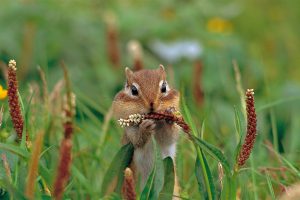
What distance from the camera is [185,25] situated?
7.37 meters

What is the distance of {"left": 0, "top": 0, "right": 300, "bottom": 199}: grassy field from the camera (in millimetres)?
3744

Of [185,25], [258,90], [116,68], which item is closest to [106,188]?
[116,68]

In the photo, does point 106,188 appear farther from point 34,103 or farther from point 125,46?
point 125,46

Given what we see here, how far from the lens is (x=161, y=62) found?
7004 millimetres

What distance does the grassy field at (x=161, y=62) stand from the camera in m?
3.74

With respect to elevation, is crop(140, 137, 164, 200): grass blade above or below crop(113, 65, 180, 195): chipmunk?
below

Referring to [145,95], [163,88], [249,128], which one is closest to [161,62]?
[163,88]

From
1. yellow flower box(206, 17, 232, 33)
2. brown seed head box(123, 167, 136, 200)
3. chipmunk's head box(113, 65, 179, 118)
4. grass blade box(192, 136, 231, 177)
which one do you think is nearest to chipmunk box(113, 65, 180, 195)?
chipmunk's head box(113, 65, 179, 118)

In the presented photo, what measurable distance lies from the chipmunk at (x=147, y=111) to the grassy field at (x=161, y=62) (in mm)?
197

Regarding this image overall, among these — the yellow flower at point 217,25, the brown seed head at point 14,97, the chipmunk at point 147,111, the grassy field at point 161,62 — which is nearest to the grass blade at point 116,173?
the grassy field at point 161,62

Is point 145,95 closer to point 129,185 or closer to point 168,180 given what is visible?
point 168,180

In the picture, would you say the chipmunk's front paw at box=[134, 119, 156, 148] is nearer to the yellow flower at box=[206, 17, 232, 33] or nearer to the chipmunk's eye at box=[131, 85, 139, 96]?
the chipmunk's eye at box=[131, 85, 139, 96]

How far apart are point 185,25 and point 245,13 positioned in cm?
163

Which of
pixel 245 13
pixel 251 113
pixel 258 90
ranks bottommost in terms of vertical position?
pixel 251 113
